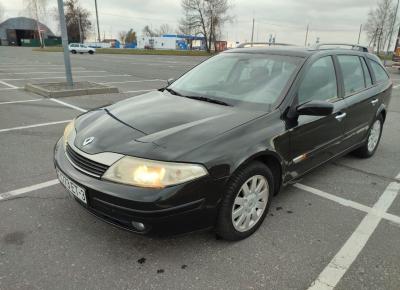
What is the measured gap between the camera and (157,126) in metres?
2.79

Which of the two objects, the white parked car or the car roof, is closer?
the car roof

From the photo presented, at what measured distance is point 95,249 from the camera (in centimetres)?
273

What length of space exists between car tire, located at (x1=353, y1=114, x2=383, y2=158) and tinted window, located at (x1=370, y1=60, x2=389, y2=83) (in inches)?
21.7

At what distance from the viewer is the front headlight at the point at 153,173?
91.9 inches

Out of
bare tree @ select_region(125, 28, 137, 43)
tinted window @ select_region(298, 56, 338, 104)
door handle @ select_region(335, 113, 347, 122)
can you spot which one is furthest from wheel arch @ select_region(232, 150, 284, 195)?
bare tree @ select_region(125, 28, 137, 43)

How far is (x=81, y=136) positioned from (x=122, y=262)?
1.08 meters

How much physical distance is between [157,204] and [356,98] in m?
3.00

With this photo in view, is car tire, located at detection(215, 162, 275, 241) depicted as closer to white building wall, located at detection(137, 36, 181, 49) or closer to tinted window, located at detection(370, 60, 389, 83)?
tinted window, located at detection(370, 60, 389, 83)

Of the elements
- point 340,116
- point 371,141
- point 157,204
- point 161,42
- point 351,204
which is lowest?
point 351,204

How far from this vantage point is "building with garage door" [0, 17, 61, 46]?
249 feet

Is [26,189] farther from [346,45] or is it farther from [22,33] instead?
[22,33]

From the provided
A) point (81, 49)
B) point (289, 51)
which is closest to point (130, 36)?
point (81, 49)

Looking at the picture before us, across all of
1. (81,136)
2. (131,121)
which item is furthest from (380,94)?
(81,136)

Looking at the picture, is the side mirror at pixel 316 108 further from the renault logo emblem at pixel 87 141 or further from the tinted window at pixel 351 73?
the renault logo emblem at pixel 87 141
